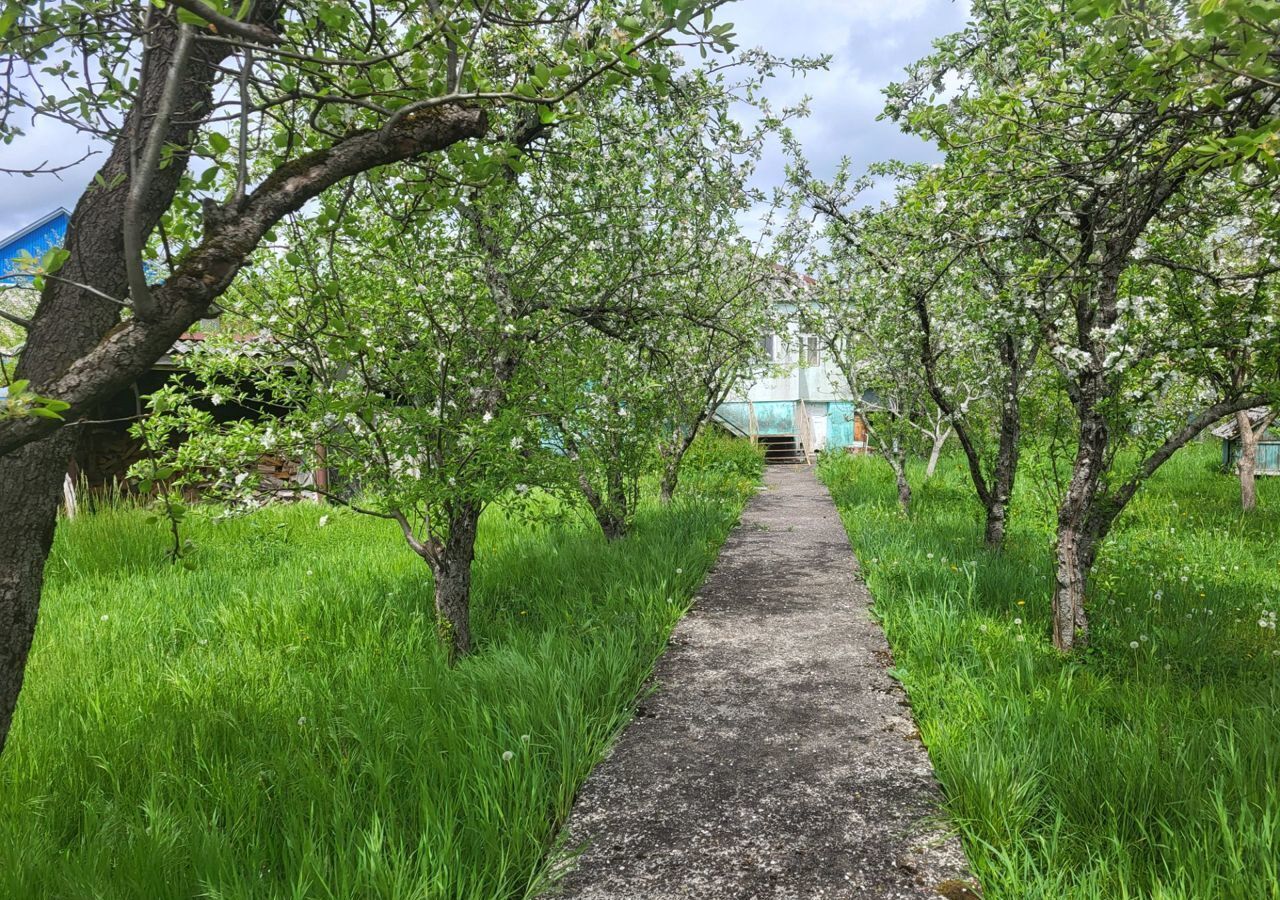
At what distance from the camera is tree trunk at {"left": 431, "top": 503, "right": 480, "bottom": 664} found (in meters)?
5.03

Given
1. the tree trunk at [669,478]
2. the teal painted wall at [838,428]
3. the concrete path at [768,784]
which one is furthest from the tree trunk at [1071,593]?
the teal painted wall at [838,428]

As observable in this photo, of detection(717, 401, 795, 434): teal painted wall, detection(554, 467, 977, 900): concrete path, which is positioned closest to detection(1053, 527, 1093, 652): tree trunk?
detection(554, 467, 977, 900): concrete path

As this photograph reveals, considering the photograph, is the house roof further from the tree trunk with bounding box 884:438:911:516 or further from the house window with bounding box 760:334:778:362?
the house window with bounding box 760:334:778:362

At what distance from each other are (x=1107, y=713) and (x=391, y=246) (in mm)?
4698

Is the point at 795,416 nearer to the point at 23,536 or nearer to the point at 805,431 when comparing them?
the point at 805,431

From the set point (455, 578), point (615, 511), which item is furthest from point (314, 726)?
point (615, 511)

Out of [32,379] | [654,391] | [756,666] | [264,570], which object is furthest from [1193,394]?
[264,570]

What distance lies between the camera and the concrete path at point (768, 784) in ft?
9.01

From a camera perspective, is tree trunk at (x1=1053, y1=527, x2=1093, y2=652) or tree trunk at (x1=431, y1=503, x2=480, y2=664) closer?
tree trunk at (x1=1053, y1=527, x2=1093, y2=652)

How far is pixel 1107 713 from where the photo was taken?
145 inches

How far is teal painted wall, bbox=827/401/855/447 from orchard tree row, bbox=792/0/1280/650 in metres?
17.3

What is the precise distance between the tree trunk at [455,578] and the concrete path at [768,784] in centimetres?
148

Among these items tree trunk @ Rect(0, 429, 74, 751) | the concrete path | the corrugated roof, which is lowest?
the concrete path

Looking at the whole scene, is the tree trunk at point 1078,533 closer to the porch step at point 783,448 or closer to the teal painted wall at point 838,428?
the porch step at point 783,448
